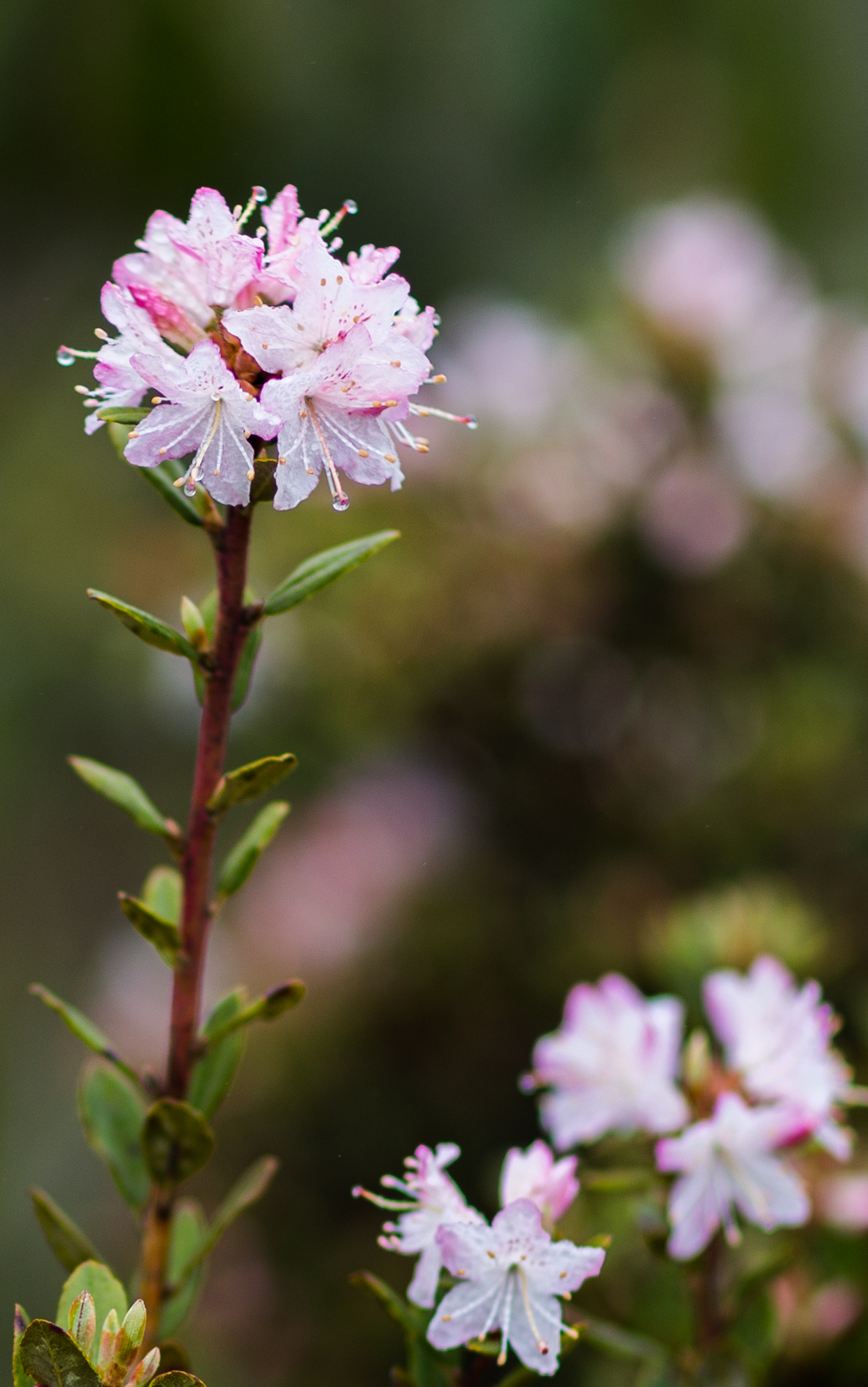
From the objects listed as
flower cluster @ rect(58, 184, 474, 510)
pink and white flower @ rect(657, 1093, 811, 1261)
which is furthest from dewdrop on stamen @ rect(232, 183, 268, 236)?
pink and white flower @ rect(657, 1093, 811, 1261)

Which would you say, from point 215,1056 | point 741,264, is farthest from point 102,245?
point 215,1056

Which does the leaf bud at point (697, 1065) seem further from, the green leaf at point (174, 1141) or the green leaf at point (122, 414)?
the green leaf at point (122, 414)

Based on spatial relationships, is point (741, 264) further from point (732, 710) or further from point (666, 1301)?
point (666, 1301)

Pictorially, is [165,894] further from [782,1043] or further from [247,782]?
[782,1043]

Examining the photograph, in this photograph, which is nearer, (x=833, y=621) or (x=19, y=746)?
(x=833, y=621)

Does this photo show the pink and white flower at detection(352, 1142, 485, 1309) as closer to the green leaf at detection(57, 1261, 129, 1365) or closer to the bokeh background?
the green leaf at detection(57, 1261, 129, 1365)

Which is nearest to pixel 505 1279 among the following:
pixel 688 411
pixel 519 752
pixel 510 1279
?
pixel 510 1279

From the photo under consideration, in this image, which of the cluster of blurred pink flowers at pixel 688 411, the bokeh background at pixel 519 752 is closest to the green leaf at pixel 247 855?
the bokeh background at pixel 519 752
